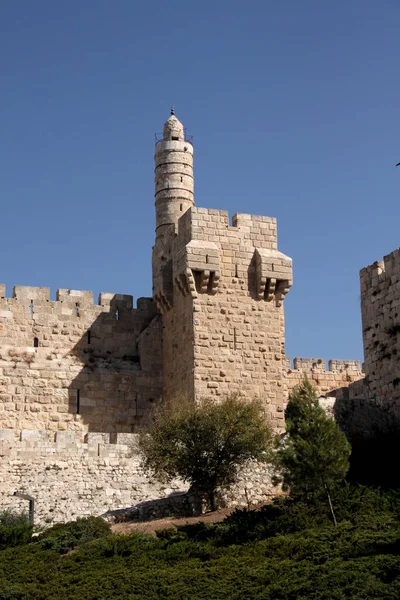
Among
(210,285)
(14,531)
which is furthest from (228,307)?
(14,531)

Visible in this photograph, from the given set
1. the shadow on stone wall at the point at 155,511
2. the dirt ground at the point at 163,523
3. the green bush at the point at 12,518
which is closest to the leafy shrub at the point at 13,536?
the green bush at the point at 12,518

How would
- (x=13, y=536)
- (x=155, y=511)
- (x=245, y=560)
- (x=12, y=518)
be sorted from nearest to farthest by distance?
(x=245, y=560), (x=13, y=536), (x=12, y=518), (x=155, y=511)

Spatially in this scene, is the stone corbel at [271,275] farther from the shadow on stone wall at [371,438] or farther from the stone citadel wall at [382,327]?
the shadow on stone wall at [371,438]

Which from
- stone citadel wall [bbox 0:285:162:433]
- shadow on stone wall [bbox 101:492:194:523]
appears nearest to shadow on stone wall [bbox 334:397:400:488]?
shadow on stone wall [bbox 101:492:194:523]

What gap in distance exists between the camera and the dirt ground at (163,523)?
22188 mm

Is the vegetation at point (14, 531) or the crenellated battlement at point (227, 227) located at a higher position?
the crenellated battlement at point (227, 227)

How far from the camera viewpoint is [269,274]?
26.9 metres

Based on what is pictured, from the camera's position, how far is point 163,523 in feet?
74.2

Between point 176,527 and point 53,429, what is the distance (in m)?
5.93

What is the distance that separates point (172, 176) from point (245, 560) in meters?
13.2

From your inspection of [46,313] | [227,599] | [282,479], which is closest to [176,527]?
[282,479]

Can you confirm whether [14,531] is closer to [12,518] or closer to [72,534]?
[72,534]

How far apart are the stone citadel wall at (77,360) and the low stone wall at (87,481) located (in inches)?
113

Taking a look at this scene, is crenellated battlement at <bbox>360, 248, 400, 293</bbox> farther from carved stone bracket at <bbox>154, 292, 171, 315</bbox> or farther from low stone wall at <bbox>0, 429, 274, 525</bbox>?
low stone wall at <bbox>0, 429, 274, 525</bbox>
